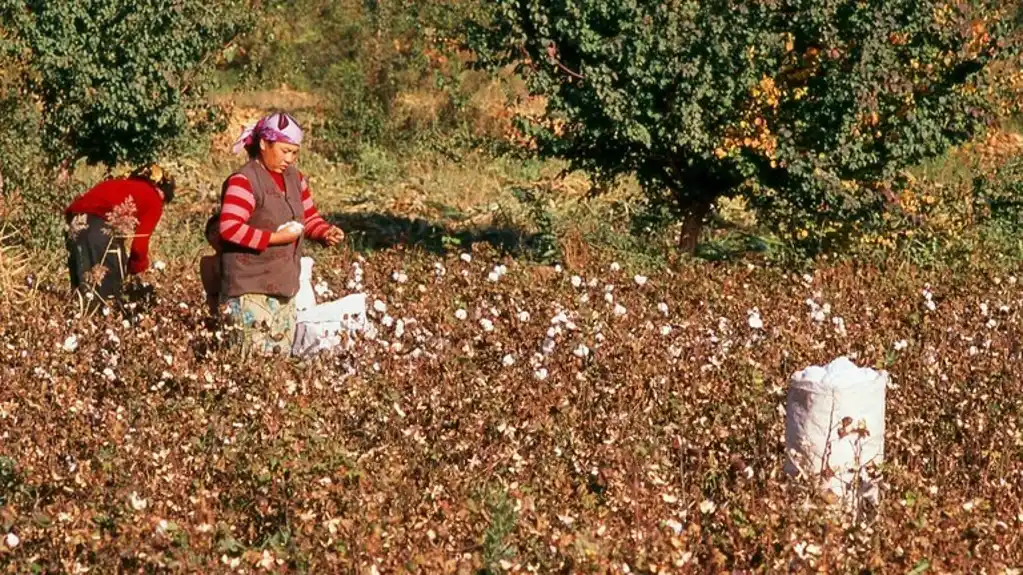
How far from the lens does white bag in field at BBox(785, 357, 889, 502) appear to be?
5781 millimetres

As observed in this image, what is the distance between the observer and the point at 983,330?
28.4 ft

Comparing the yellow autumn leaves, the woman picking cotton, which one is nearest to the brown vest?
the woman picking cotton

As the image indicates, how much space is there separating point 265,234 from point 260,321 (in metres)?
0.43

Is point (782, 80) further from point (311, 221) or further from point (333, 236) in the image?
point (333, 236)

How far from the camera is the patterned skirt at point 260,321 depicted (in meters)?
7.52

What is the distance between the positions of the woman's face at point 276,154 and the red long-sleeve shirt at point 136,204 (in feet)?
6.18

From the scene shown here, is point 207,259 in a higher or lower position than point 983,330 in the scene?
higher

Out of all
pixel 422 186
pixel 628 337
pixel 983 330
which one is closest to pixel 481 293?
pixel 628 337

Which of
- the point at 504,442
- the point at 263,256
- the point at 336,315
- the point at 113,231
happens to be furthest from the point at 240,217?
the point at 504,442

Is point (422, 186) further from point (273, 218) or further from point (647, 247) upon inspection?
point (273, 218)

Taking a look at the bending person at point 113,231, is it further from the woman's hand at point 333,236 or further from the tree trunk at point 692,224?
the tree trunk at point 692,224

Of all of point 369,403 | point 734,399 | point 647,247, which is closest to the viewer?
point 369,403

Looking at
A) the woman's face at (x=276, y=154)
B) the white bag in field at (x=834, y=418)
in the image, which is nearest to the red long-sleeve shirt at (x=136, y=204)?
the woman's face at (x=276, y=154)

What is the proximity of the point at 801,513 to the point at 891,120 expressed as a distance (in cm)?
701
